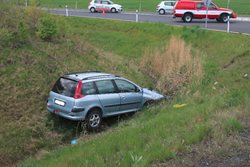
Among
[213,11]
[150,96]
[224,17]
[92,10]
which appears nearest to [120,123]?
[150,96]

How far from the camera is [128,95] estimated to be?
1328 centimetres

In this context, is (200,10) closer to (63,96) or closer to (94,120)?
(94,120)

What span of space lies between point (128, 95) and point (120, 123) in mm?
1196

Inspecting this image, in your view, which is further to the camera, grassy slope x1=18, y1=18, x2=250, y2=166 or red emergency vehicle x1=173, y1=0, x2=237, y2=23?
red emergency vehicle x1=173, y1=0, x2=237, y2=23

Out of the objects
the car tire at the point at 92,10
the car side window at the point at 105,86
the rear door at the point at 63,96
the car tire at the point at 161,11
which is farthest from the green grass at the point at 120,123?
the car tire at the point at 92,10

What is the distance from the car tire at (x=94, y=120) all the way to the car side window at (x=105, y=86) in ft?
2.27

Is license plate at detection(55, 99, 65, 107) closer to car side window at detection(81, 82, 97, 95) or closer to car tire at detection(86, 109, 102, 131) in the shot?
car side window at detection(81, 82, 97, 95)

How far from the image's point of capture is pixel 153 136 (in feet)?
25.3

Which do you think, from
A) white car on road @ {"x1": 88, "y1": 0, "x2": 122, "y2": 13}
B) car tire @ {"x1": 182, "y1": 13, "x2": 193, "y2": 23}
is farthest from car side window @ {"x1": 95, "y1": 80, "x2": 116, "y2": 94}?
white car on road @ {"x1": 88, "y1": 0, "x2": 122, "y2": 13}

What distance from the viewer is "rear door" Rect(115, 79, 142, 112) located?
1312 centimetres

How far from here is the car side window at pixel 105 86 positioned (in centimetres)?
1238

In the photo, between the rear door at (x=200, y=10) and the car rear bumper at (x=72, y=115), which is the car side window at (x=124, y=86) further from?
the rear door at (x=200, y=10)

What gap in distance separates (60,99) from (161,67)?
865 centimetres

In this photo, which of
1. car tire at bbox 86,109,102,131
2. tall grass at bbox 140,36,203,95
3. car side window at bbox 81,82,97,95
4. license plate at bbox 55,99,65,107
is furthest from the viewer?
tall grass at bbox 140,36,203,95
